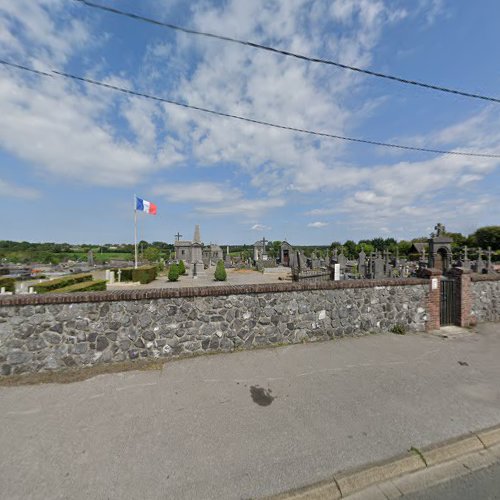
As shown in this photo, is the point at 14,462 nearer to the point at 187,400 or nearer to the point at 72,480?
the point at 72,480

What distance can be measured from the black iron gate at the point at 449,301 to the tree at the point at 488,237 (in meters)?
57.9

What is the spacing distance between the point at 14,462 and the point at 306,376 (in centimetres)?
396

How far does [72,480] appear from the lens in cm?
256

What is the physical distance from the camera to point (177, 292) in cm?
548

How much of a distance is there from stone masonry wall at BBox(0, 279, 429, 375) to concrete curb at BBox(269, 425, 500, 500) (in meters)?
3.47

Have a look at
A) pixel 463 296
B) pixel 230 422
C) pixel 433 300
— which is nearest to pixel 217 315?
pixel 230 422

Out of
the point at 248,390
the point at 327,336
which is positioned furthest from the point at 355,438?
the point at 327,336

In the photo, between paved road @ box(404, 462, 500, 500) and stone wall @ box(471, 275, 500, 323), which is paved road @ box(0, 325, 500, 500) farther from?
stone wall @ box(471, 275, 500, 323)

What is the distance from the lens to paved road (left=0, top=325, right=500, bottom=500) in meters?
2.60

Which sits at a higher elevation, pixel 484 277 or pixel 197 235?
pixel 197 235

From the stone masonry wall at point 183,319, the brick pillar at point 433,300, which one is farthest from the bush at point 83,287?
the brick pillar at point 433,300

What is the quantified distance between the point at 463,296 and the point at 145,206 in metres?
26.3

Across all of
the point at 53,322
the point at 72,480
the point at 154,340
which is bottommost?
the point at 72,480

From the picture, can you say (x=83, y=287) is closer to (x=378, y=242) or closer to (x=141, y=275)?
(x=141, y=275)
